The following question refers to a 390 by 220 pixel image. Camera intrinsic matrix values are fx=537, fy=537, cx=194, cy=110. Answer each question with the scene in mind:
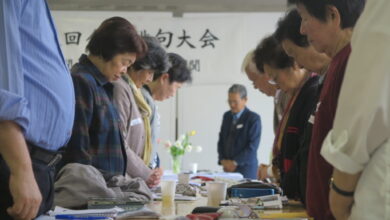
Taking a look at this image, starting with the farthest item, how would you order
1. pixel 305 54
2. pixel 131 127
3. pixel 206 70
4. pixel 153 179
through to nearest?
pixel 206 70 → pixel 131 127 → pixel 153 179 → pixel 305 54

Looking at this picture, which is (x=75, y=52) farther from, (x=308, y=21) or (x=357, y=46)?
(x=357, y=46)

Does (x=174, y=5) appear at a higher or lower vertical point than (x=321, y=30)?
higher

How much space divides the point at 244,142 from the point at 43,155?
448 cm

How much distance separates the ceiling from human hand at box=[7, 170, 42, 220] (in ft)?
14.2

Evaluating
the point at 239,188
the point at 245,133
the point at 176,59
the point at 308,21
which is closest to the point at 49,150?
the point at 308,21

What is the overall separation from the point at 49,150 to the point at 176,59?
99.1 inches

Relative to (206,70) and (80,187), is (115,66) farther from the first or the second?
A: (206,70)

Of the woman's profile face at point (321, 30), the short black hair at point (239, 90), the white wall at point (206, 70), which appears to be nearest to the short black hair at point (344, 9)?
the woman's profile face at point (321, 30)

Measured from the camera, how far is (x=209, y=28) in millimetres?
5812

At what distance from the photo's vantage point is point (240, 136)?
225 inches

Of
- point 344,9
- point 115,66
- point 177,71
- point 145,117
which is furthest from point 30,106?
point 177,71

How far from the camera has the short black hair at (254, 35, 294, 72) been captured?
8.05 feet

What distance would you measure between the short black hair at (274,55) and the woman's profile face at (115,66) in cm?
65

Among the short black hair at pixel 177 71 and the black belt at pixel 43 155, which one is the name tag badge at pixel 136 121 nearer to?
the short black hair at pixel 177 71
